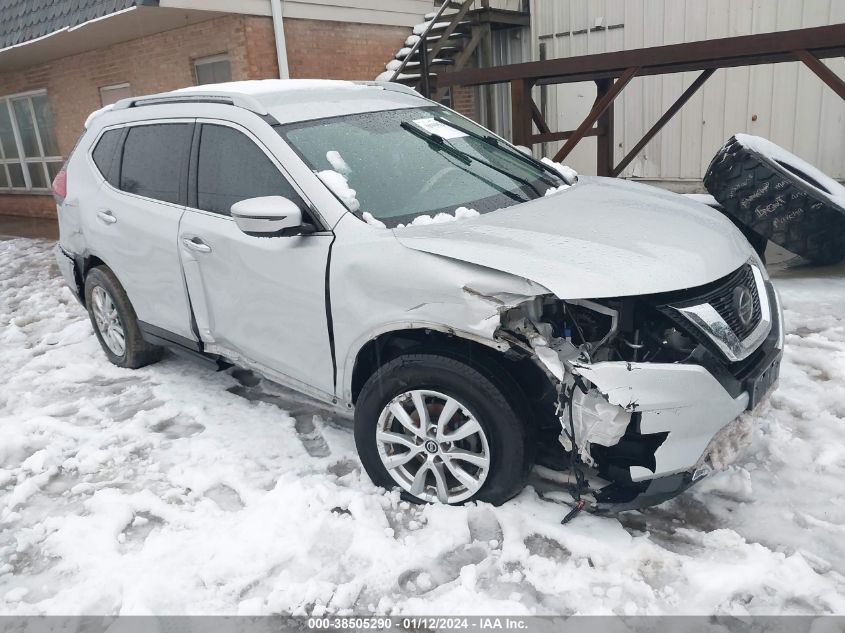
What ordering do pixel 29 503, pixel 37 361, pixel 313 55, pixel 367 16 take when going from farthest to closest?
1. pixel 367 16
2. pixel 313 55
3. pixel 37 361
4. pixel 29 503

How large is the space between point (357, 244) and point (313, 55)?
762 cm

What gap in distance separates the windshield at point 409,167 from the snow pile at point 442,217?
0.03 ft

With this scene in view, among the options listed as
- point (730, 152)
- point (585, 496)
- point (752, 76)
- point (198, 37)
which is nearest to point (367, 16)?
point (198, 37)

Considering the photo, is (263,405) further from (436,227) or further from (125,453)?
(436,227)

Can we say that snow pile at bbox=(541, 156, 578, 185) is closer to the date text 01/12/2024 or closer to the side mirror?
the side mirror

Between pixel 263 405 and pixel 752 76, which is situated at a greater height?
pixel 752 76

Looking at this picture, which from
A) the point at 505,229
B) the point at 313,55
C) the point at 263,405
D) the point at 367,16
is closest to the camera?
the point at 505,229

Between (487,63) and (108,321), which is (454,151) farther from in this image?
(487,63)

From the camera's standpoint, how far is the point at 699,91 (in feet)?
30.9

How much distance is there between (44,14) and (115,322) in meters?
7.15

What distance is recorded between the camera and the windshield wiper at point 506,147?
4.07m

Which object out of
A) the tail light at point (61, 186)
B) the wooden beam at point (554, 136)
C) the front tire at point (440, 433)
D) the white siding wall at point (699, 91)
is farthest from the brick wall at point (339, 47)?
the front tire at point (440, 433)

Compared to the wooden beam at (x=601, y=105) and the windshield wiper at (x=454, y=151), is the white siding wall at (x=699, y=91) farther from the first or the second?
the windshield wiper at (x=454, y=151)

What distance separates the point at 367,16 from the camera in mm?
10430
